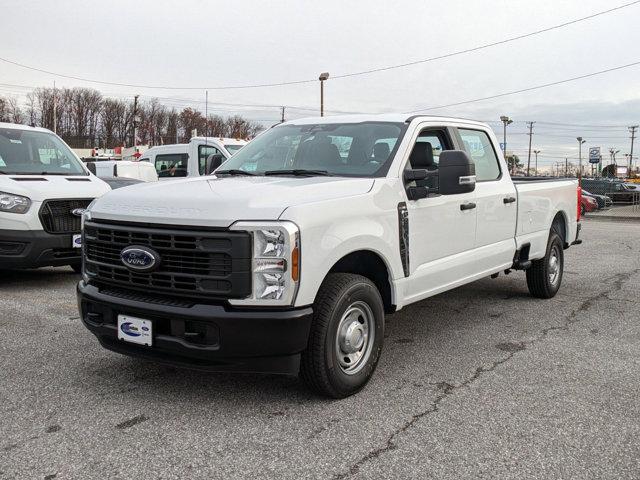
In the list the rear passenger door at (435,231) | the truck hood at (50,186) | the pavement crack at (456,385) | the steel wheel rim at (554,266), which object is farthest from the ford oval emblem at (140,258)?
the steel wheel rim at (554,266)

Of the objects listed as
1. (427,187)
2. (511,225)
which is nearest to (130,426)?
(427,187)

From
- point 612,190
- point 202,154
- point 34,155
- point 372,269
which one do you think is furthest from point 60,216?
point 612,190

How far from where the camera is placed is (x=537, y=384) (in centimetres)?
407

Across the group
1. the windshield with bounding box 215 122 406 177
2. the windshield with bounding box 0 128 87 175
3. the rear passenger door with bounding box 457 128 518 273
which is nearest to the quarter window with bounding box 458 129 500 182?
the rear passenger door with bounding box 457 128 518 273

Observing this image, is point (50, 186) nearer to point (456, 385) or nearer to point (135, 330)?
point (135, 330)

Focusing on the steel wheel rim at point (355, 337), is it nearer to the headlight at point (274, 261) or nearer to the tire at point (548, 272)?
the headlight at point (274, 261)

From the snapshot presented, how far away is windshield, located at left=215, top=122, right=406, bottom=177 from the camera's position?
4.48 m

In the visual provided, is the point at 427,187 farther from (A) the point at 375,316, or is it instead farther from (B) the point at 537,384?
(B) the point at 537,384

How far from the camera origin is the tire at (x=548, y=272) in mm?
6762

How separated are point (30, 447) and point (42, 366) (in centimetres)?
139

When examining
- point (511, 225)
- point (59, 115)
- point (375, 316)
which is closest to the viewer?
point (375, 316)

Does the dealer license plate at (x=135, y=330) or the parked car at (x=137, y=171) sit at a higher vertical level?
the parked car at (x=137, y=171)

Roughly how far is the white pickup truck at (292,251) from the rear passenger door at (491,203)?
0.65 feet

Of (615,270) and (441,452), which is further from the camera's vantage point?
(615,270)
